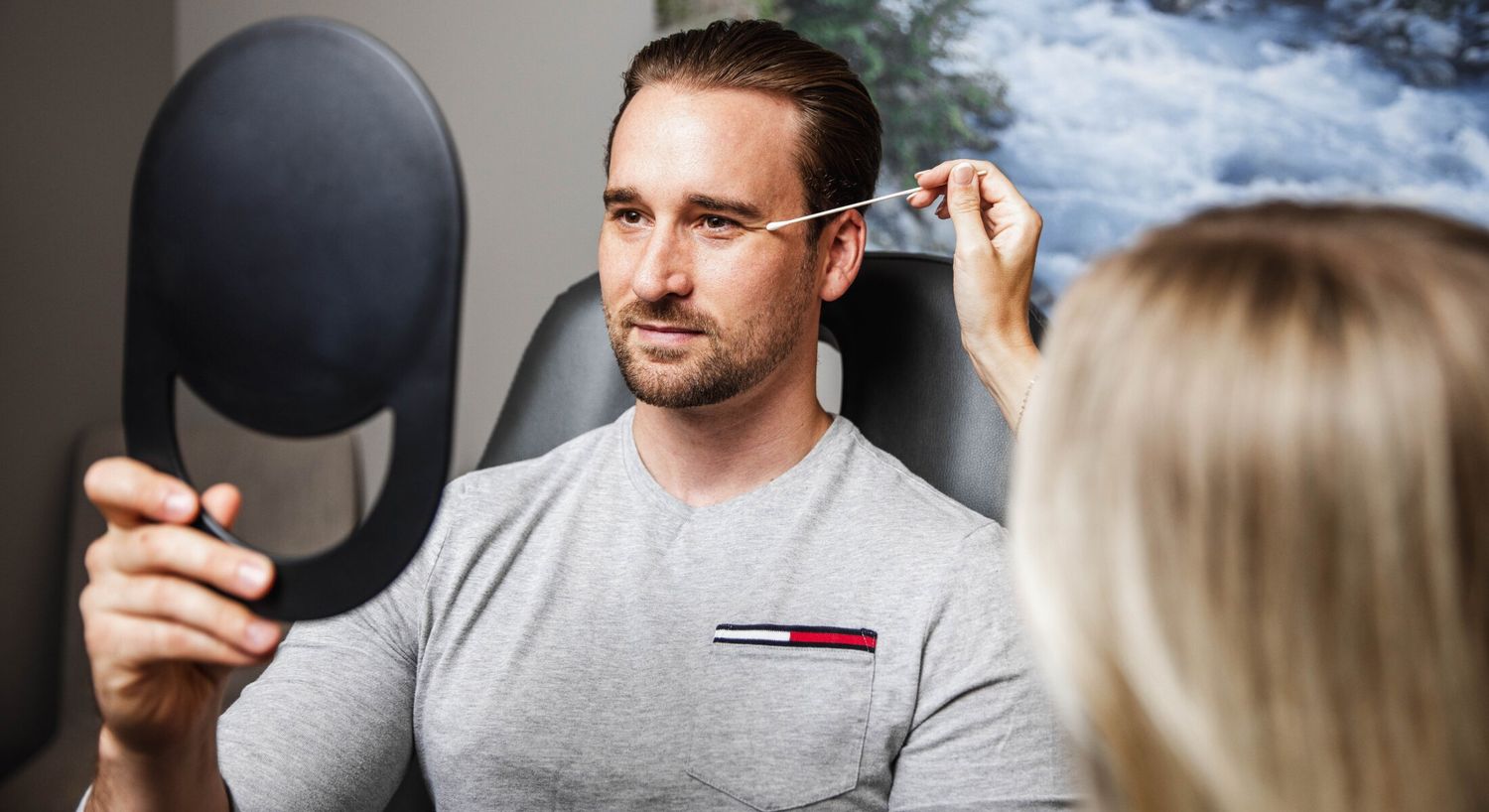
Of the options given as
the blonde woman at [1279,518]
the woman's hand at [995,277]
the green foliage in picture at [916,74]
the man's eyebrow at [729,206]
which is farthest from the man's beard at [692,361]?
the green foliage in picture at [916,74]

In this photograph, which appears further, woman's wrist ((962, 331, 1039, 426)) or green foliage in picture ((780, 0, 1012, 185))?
green foliage in picture ((780, 0, 1012, 185))

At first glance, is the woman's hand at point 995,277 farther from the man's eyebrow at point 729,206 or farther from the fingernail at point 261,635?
the fingernail at point 261,635

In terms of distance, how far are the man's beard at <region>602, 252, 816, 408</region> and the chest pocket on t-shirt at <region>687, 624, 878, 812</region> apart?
29 cm

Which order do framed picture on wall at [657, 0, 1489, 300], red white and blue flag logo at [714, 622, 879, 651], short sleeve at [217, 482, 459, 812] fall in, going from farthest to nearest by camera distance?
framed picture on wall at [657, 0, 1489, 300], red white and blue flag logo at [714, 622, 879, 651], short sleeve at [217, 482, 459, 812]

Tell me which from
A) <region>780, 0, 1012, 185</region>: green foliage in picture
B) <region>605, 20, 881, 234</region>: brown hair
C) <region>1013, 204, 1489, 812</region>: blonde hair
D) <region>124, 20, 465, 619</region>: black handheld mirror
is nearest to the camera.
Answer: <region>1013, 204, 1489, 812</region>: blonde hair

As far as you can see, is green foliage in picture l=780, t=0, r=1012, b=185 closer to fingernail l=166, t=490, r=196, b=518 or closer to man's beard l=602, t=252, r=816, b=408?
man's beard l=602, t=252, r=816, b=408

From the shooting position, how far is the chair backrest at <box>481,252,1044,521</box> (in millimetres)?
1359

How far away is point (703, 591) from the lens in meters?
1.23

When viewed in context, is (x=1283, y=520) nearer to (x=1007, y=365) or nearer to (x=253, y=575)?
(x=253, y=575)

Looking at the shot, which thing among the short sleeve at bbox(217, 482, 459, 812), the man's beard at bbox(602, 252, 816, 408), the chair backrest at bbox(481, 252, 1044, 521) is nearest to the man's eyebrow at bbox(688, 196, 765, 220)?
the man's beard at bbox(602, 252, 816, 408)

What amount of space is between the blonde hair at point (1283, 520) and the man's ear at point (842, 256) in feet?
3.12

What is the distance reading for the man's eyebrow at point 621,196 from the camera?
4.35ft

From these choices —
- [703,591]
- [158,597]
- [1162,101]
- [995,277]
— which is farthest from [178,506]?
[1162,101]

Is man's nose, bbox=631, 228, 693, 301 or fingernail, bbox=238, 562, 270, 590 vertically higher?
fingernail, bbox=238, 562, 270, 590
